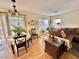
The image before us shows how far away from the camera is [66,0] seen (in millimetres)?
2613

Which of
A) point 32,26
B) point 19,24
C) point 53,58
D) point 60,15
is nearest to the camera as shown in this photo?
point 53,58

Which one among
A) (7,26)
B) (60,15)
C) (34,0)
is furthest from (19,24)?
(60,15)

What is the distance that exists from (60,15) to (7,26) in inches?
200

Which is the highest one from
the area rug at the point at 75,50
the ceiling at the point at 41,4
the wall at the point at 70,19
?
the ceiling at the point at 41,4

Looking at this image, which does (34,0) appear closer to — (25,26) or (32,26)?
(25,26)

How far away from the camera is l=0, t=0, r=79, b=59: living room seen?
2.42 metres

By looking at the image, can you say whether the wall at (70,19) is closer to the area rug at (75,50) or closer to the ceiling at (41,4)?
the ceiling at (41,4)

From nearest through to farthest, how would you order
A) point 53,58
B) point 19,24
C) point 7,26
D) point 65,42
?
1. point 53,58
2. point 65,42
3. point 7,26
4. point 19,24

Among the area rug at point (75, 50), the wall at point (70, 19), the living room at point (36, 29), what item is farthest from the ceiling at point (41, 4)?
the area rug at point (75, 50)

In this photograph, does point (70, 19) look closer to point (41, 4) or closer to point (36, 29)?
point (36, 29)

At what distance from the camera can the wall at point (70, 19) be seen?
4.71m

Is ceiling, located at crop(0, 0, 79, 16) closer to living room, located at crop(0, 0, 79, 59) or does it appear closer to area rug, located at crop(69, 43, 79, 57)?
living room, located at crop(0, 0, 79, 59)

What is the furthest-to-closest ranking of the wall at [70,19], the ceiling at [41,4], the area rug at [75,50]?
the wall at [70,19] → the ceiling at [41,4] → the area rug at [75,50]

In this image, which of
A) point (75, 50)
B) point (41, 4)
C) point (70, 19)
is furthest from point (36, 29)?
point (75, 50)
